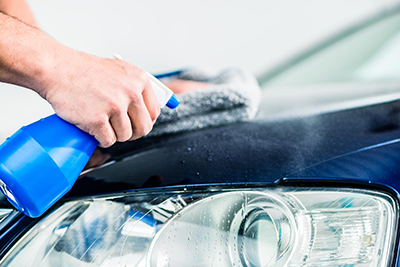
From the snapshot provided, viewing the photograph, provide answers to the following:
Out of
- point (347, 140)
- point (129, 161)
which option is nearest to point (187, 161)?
point (129, 161)

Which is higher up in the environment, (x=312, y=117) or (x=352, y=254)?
(x=312, y=117)

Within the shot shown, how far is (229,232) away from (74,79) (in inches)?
9.7

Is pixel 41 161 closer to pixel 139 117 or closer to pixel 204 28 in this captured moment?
pixel 139 117

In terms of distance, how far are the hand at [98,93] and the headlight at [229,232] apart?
0.11 meters

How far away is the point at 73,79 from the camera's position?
1.13ft

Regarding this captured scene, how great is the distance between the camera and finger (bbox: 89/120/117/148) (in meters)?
0.37

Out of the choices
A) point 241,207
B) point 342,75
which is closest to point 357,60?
point 342,75

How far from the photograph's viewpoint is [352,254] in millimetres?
371

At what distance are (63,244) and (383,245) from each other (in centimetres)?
37

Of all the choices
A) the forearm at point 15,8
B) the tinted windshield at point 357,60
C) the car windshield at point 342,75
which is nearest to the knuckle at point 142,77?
the car windshield at point 342,75

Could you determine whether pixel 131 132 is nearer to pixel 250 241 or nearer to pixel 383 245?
pixel 250 241

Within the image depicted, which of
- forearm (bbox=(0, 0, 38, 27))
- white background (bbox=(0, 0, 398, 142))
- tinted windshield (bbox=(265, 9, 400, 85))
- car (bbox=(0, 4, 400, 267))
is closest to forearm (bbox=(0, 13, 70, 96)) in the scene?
car (bbox=(0, 4, 400, 267))

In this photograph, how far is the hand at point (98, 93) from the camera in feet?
1.13

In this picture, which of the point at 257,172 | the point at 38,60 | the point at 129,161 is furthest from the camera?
the point at 129,161
